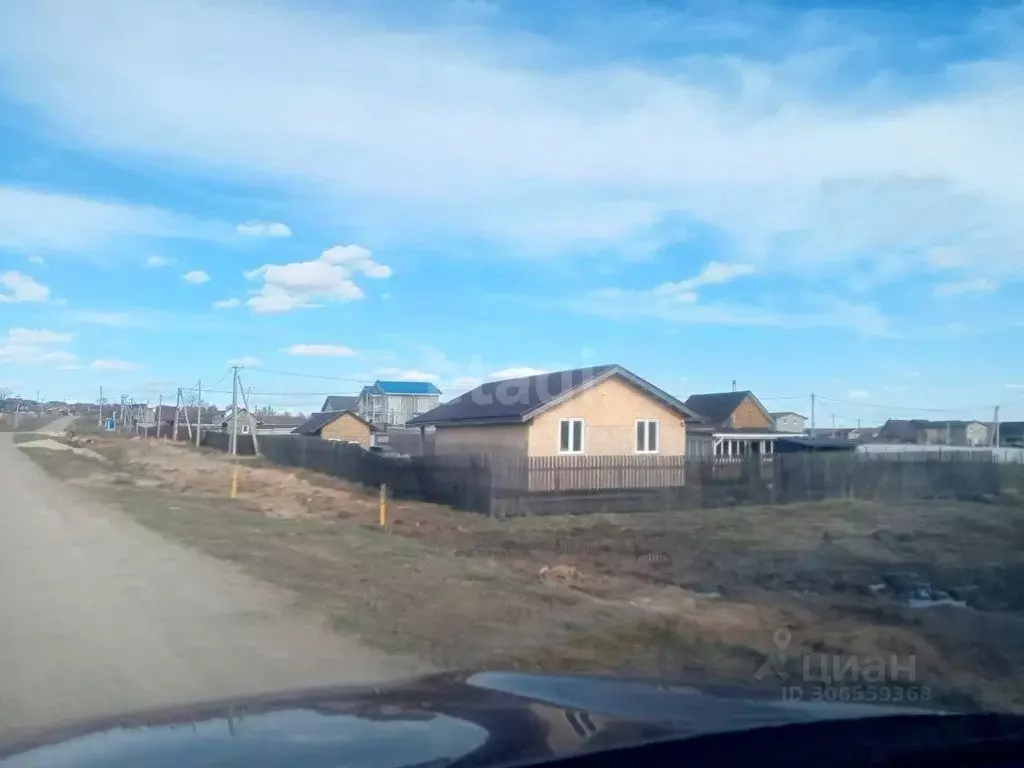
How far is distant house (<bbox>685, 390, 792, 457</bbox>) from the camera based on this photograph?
48094mm

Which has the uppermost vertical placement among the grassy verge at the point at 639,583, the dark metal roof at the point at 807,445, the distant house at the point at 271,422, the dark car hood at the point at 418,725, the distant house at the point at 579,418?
the distant house at the point at 271,422

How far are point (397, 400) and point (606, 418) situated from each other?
43801 millimetres

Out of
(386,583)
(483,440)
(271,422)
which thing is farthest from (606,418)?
(271,422)

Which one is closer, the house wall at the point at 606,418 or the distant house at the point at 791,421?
the house wall at the point at 606,418

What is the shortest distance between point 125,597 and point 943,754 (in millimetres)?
9582

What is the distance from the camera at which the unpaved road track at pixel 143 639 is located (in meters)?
6.71

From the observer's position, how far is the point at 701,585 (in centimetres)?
1240

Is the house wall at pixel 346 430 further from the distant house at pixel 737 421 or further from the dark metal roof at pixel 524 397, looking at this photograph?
the dark metal roof at pixel 524 397

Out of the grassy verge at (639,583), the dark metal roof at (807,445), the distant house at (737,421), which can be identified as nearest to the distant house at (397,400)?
A: the distant house at (737,421)

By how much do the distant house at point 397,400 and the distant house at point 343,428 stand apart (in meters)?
1.78

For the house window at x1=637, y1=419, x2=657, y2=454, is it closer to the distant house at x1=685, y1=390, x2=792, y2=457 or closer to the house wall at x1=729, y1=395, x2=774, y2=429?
the distant house at x1=685, y1=390, x2=792, y2=457

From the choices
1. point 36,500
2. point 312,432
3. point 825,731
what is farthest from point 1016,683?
point 312,432

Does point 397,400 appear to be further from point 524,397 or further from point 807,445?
point 524,397

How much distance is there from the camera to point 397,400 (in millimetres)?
73625
